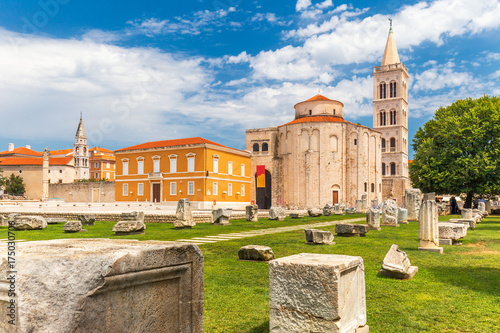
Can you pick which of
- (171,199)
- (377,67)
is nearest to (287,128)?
(171,199)

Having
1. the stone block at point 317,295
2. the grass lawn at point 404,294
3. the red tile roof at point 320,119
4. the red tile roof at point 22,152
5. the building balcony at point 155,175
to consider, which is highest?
the red tile roof at point 320,119

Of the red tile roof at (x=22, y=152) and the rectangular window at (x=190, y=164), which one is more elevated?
the red tile roof at (x=22, y=152)

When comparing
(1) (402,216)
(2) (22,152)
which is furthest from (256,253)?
(2) (22,152)

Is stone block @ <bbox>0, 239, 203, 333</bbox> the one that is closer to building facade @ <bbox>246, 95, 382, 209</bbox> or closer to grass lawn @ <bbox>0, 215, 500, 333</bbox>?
grass lawn @ <bbox>0, 215, 500, 333</bbox>

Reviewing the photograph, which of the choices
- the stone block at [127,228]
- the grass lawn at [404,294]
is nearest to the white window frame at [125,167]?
the stone block at [127,228]

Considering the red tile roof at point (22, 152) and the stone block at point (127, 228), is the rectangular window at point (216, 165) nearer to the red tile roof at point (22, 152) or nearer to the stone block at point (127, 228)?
the stone block at point (127, 228)

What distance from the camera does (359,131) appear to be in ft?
160

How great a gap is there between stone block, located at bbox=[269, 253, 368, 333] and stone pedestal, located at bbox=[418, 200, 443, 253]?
6828mm

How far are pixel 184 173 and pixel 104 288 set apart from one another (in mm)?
38555

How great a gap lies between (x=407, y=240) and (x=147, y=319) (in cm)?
1166

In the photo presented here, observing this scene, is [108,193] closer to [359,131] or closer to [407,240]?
[359,131]

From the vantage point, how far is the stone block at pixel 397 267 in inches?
254

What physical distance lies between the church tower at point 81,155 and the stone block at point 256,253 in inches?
2670

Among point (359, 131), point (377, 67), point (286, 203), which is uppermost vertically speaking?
point (377, 67)
